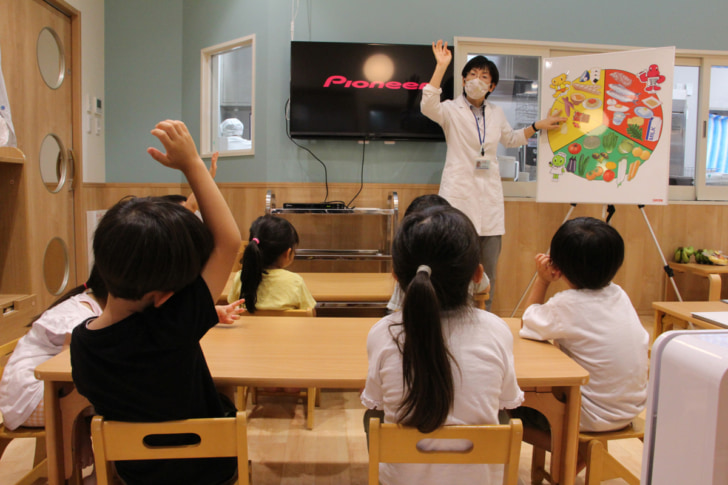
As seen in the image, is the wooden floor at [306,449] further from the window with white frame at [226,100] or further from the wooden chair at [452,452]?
the window with white frame at [226,100]

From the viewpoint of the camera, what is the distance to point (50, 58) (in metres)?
3.48

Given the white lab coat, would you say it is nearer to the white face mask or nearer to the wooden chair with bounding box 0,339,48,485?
the white face mask

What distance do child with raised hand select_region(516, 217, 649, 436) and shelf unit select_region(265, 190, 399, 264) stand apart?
1.85 meters

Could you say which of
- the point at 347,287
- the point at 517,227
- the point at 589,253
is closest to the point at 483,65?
the point at 517,227

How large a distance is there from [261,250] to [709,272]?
345cm

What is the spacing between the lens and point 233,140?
4.05 meters

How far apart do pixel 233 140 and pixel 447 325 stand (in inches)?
134

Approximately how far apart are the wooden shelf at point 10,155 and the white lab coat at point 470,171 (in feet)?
7.96

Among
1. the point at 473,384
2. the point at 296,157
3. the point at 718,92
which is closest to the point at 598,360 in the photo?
the point at 473,384

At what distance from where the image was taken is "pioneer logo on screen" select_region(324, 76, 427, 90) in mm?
3713

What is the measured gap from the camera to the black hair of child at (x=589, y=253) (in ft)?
4.79

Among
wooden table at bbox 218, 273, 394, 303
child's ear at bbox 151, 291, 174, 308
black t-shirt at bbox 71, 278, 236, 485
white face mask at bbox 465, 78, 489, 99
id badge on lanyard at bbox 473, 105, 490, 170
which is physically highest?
white face mask at bbox 465, 78, 489, 99

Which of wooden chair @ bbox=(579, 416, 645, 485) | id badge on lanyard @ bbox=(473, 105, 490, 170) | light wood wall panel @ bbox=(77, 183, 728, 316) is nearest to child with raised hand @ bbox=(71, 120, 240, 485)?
wooden chair @ bbox=(579, 416, 645, 485)

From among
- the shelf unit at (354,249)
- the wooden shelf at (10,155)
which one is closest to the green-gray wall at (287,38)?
the shelf unit at (354,249)
